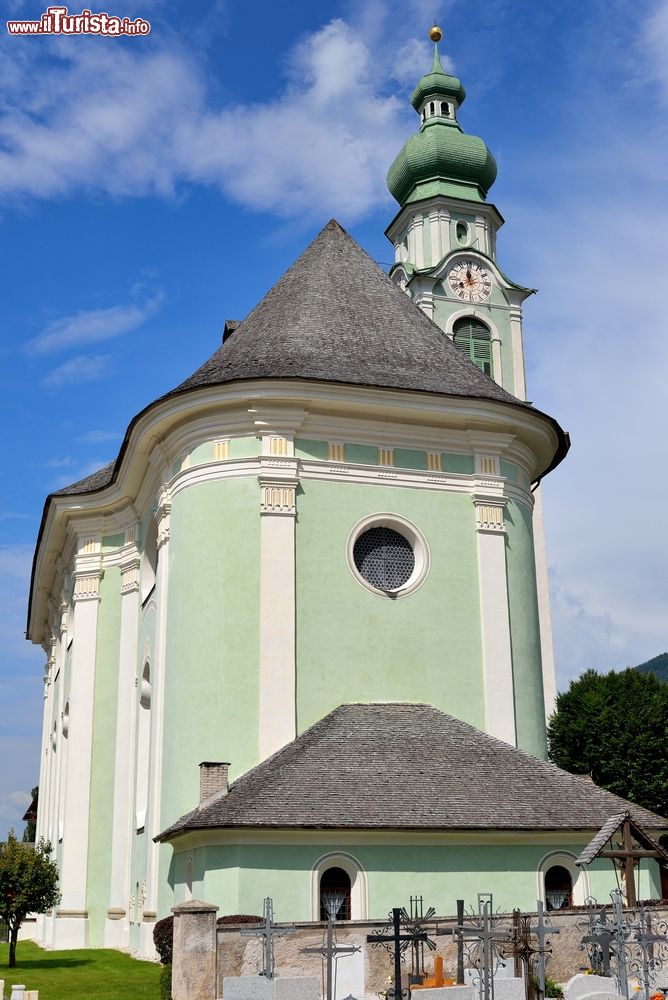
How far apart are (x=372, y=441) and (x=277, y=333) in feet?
11.0

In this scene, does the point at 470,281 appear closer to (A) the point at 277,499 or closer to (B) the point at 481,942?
(A) the point at 277,499

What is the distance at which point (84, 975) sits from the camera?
20312 millimetres

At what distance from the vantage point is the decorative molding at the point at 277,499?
22.2 m

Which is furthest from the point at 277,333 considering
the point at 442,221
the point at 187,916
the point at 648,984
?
the point at 442,221

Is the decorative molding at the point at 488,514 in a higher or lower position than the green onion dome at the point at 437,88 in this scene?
lower

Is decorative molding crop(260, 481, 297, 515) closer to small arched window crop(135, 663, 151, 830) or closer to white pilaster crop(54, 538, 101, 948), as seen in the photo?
small arched window crop(135, 663, 151, 830)

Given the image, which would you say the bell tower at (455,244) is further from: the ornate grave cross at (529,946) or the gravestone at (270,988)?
the gravestone at (270,988)

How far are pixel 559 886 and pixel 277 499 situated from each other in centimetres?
877

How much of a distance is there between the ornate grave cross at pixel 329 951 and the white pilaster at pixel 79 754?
47.2 ft

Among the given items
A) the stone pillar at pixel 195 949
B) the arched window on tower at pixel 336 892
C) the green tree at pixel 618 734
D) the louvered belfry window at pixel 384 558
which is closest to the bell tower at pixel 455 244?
the green tree at pixel 618 734

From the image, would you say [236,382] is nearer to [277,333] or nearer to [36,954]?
[277,333]

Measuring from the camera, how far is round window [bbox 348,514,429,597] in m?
22.8

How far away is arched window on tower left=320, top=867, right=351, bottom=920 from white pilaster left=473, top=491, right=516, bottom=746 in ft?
17.2

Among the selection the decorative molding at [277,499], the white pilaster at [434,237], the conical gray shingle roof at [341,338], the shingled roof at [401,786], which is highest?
the white pilaster at [434,237]
